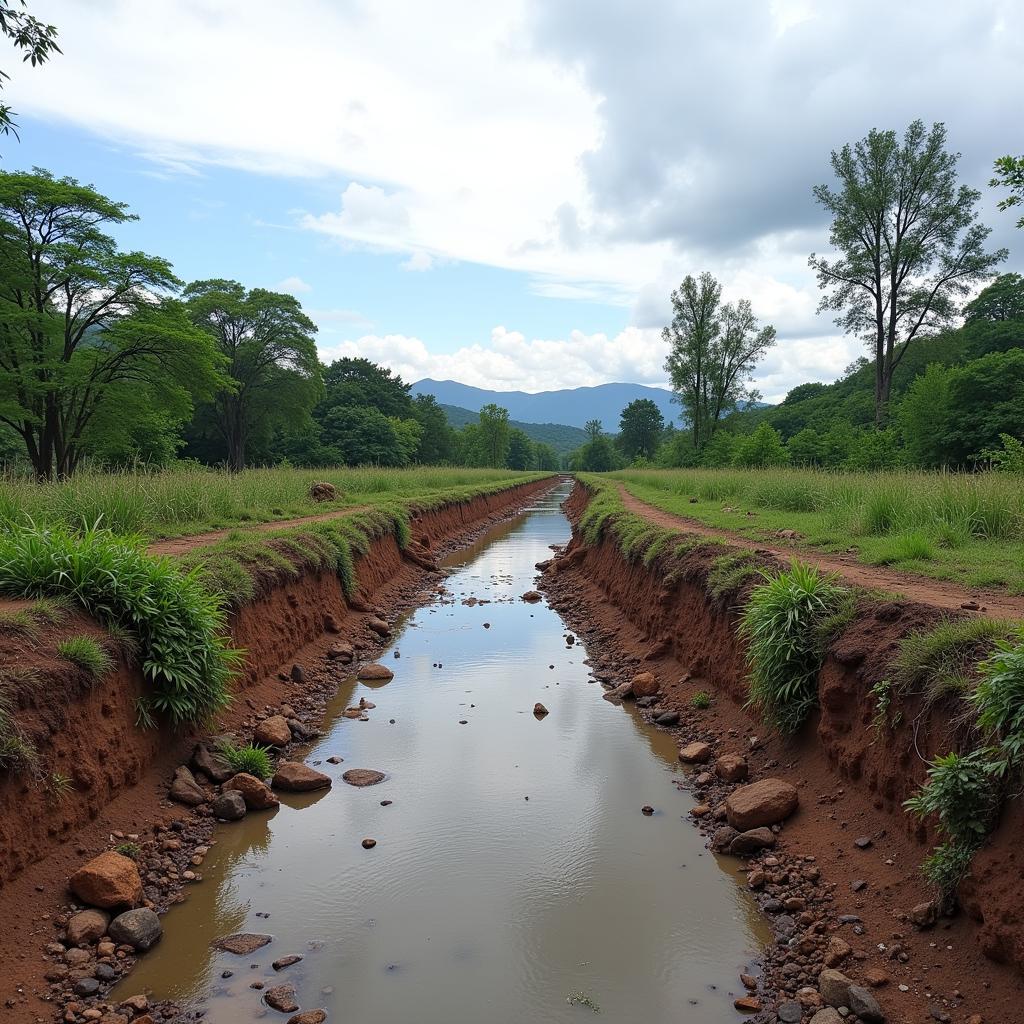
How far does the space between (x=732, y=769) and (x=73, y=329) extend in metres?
30.1

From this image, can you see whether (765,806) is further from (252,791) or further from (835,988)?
(252,791)

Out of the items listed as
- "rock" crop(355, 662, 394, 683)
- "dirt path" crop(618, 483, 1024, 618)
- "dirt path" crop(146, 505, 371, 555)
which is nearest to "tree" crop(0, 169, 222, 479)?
"dirt path" crop(146, 505, 371, 555)

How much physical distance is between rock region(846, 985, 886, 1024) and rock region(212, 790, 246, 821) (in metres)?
4.80

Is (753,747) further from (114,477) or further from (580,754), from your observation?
(114,477)

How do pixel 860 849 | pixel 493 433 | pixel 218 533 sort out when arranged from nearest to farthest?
1. pixel 860 849
2. pixel 218 533
3. pixel 493 433

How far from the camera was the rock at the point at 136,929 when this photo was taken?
4270 millimetres

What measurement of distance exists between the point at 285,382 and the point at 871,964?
170 ft

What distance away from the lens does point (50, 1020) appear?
356 cm

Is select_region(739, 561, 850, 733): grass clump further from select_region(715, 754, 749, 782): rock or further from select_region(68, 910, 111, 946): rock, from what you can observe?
select_region(68, 910, 111, 946): rock

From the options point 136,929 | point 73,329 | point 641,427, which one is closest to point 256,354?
point 73,329

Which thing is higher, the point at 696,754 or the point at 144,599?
the point at 144,599

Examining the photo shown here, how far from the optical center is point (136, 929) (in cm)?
430

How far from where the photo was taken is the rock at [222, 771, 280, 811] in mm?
6176

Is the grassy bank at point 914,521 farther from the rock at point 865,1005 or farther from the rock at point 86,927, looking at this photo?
the rock at point 86,927
